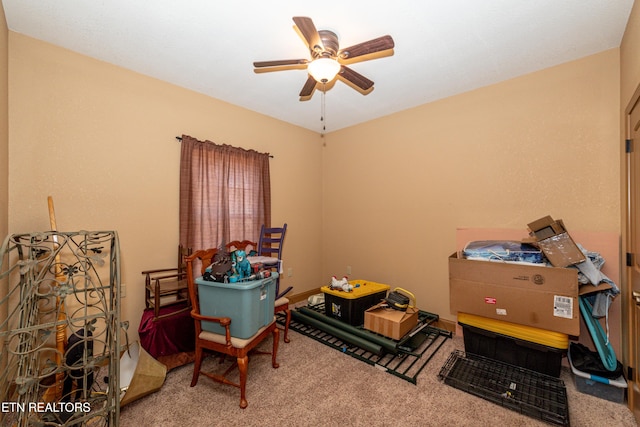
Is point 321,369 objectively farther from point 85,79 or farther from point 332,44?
point 85,79

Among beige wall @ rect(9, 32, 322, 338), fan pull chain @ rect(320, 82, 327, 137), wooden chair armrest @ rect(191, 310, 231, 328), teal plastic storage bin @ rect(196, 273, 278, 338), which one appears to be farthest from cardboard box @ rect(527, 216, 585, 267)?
beige wall @ rect(9, 32, 322, 338)

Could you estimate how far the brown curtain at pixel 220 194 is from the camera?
9.73ft

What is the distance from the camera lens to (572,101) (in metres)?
2.45

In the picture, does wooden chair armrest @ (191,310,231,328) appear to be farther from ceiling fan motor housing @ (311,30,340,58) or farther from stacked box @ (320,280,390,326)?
ceiling fan motor housing @ (311,30,340,58)

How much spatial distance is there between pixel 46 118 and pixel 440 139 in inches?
152

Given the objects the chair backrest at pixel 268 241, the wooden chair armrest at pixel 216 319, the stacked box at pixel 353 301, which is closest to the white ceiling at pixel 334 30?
the chair backrest at pixel 268 241

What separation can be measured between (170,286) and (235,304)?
1075mm

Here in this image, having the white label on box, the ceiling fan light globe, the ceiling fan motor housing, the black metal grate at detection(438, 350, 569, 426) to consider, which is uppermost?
the ceiling fan motor housing

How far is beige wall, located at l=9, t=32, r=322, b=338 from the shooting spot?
216cm

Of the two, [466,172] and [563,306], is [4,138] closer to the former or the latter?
[466,172]

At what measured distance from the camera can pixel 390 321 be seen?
2.61 metres

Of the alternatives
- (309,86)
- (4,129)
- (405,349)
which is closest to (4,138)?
(4,129)

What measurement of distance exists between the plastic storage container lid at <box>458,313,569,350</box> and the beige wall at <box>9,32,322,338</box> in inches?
121

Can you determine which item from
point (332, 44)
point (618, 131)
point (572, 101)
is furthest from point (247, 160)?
point (618, 131)
